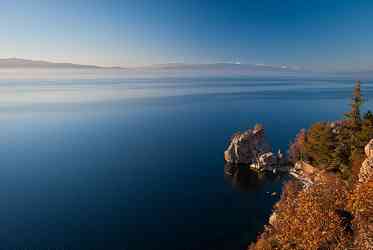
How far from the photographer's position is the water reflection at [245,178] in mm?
59513

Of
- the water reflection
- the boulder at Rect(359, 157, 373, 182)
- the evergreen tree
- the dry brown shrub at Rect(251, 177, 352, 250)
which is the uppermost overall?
Result: the evergreen tree

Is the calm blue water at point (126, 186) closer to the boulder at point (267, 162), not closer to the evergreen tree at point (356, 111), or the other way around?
the boulder at point (267, 162)

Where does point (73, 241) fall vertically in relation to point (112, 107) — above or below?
below

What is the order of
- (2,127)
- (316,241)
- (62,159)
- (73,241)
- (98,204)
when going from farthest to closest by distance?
(2,127) → (62,159) → (98,204) → (73,241) → (316,241)

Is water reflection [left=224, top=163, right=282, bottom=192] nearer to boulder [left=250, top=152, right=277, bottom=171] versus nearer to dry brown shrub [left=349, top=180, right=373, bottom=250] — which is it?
boulder [left=250, top=152, right=277, bottom=171]

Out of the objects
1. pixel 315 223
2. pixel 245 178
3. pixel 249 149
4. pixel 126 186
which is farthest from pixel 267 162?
pixel 315 223

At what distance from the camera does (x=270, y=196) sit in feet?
180

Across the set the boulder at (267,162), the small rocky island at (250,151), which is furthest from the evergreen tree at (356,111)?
the boulder at (267,162)

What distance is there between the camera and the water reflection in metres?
59.5

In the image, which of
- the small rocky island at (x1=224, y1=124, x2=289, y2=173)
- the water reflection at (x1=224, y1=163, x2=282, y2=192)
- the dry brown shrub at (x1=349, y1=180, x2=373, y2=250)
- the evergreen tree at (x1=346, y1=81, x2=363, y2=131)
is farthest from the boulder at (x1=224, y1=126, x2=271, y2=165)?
the dry brown shrub at (x1=349, y1=180, x2=373, y2=250)

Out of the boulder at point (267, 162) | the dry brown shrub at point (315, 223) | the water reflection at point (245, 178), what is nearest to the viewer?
the dry brown shrub at point (315, 223)

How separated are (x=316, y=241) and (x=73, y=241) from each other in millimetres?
30696

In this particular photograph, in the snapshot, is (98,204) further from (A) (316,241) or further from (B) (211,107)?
(B) (211,107)

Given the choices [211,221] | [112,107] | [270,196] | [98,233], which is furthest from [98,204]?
[112,107]
